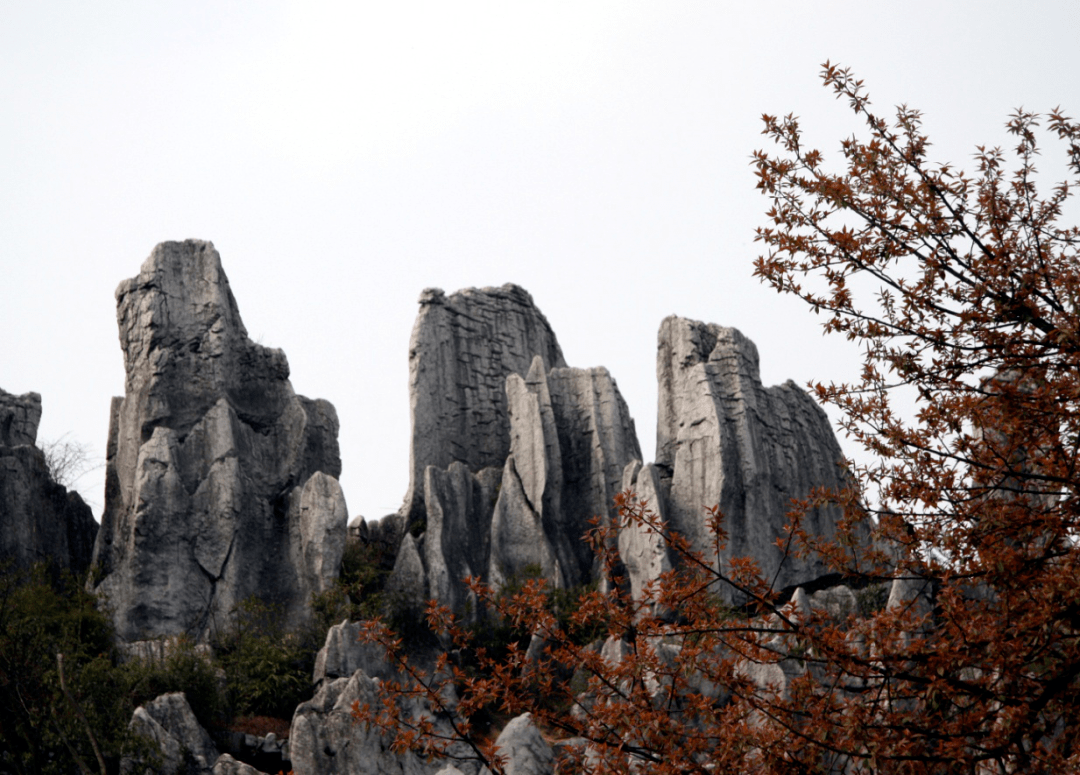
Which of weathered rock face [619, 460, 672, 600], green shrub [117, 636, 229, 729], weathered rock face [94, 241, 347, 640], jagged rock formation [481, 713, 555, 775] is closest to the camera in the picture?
jagged rock formation [481, 713, 555, 775]

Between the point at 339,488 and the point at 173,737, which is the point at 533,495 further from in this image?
the point at 173,737

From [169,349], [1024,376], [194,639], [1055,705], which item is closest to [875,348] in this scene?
[1024,376]

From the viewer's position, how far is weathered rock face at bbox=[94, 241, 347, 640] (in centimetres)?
2869

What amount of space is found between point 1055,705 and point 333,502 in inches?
933

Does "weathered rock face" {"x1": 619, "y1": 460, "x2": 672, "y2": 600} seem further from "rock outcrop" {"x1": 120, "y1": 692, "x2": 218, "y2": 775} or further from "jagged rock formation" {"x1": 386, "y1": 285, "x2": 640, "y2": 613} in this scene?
"rock outcrop" {"x1": 120, "y1": 692, "x2": 218, "y2": 775}

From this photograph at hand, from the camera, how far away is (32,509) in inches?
1193

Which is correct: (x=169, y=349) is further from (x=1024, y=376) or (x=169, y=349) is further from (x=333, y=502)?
(x=1024, y=376)

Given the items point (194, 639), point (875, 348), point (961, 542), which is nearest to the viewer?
point (961, 542)

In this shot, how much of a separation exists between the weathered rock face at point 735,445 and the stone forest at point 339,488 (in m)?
0.06

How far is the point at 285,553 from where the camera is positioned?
1182 inches

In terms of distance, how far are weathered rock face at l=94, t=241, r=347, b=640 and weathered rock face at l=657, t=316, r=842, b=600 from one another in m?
8.06

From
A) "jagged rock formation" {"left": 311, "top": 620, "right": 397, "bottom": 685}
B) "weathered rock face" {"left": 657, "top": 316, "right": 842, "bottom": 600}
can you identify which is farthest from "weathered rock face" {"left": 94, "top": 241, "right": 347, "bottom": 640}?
"weathered rock face" {"left": 657, "top": 316, "right": 842, "bottom": 600}

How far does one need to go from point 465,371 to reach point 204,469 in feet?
26.5

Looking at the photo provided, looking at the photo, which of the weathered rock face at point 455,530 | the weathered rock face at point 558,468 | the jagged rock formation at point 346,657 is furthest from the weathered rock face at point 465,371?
the jagged rock formation at point 346,657
